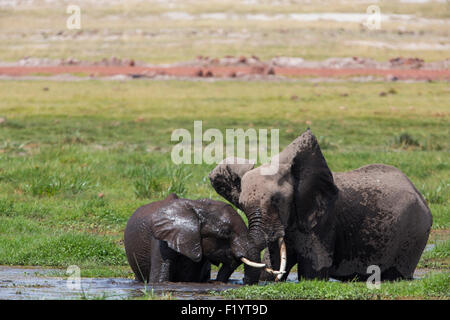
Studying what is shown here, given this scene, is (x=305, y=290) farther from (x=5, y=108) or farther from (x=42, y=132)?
(x=5, y=108)

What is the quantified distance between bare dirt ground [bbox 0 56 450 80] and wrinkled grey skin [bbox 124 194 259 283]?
1786 inches

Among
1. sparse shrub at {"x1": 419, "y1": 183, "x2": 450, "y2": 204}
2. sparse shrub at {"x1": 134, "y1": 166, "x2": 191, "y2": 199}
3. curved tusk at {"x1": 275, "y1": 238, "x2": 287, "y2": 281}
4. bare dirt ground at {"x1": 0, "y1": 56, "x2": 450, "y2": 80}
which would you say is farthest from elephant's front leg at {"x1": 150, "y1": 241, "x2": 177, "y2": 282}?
bare dirt ground at {"x1": 0, "y1": 56, "x2": 450, "y2": 80}

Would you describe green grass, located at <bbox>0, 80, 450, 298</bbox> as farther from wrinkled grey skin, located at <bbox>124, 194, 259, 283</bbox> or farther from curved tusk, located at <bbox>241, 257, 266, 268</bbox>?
wrinkled grey skin, located at <bbox>124, 194, 259, 283</bbox>

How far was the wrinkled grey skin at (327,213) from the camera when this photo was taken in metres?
8.95

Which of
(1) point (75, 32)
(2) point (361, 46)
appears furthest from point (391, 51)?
(1) point (75, 32)

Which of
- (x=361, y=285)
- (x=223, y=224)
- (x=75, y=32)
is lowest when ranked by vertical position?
(x=75, y=32)

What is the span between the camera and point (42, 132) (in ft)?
89.1

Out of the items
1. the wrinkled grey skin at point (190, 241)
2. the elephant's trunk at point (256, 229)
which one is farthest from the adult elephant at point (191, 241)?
the elephant's trunk at point (256, 229)

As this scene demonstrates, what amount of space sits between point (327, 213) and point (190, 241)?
149 cm

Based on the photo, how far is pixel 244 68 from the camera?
202 feet

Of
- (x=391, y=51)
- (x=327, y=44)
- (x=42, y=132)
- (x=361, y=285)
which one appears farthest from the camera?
(x=327, y=44)

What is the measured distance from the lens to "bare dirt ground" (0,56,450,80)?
57219mm

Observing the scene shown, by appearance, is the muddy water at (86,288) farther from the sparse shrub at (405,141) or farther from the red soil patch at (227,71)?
the red soil patch at (227,71)

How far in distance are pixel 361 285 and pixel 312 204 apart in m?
0.99
